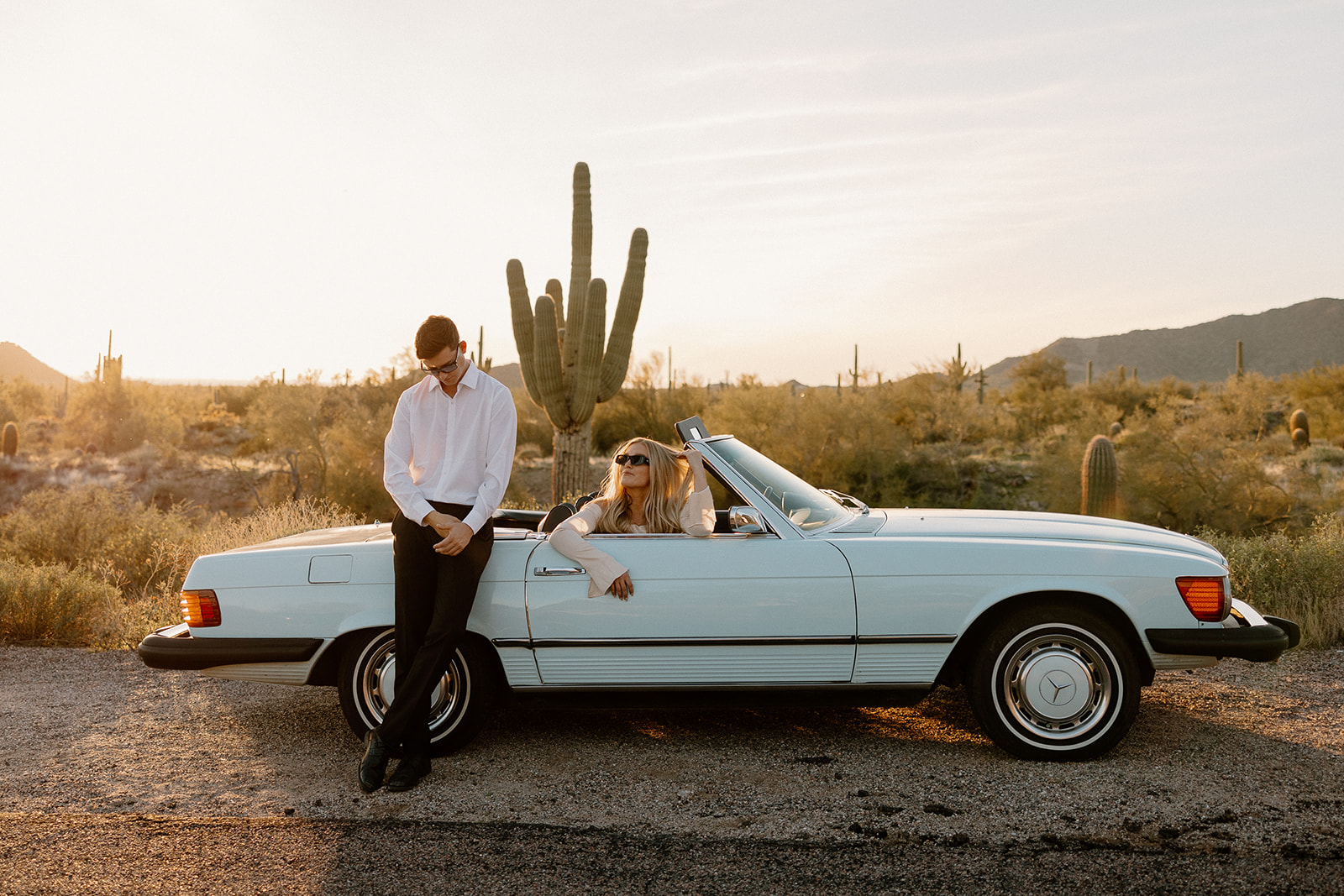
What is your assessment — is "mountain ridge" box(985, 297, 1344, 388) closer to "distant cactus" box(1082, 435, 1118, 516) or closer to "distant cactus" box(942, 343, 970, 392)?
"distant cactus" box(942, 343, 970, 392)

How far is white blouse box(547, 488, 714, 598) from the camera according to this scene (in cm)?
413

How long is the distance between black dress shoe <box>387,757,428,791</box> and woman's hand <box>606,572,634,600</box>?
1070 millimetres

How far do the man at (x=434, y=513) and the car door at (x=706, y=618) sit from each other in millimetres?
370

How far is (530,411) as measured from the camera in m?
28.9

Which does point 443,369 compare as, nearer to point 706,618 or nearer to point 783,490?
point 706,618

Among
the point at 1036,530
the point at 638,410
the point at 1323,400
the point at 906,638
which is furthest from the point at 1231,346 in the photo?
the point at 906,638

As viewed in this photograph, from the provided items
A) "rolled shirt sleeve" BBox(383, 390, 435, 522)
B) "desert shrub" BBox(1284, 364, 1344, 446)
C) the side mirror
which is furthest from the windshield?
"desert shrub" BBox(1284, 364, 1344, 446)

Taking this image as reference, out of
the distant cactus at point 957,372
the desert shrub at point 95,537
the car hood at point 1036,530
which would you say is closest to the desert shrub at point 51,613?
the desert shrub at point 95,537

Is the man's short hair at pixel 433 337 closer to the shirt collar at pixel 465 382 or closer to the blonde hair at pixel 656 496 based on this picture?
the shirt collar at pixel 465 382

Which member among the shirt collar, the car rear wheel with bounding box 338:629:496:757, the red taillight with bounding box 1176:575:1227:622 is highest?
the shirt collar

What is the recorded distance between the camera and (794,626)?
4.09 metres

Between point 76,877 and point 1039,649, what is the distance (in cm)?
372

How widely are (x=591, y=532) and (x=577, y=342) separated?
9527mm

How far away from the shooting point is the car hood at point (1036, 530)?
4.37m
